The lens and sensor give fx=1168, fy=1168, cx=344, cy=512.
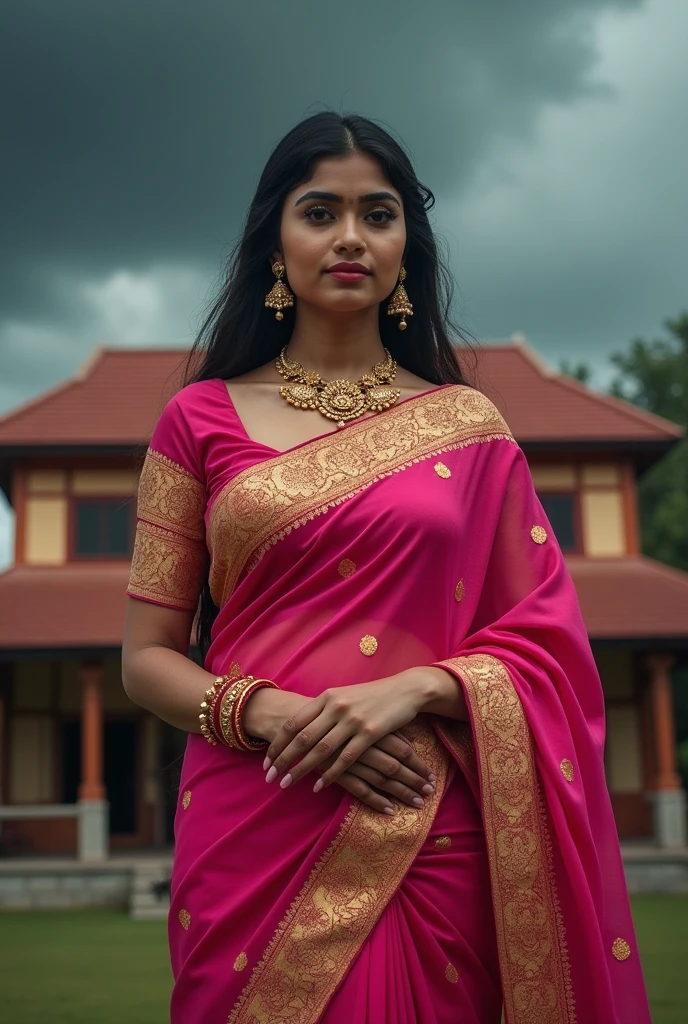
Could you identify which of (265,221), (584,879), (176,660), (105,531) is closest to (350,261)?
(265,221)

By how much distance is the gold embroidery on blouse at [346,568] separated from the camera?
80.9 inches

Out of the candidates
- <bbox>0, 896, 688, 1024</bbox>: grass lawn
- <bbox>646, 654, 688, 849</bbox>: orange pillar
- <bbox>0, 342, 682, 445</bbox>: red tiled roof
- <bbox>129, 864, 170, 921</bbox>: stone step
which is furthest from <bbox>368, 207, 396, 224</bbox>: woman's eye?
<bbox>0, 342, 682, 445</bbox>: red tiled roof

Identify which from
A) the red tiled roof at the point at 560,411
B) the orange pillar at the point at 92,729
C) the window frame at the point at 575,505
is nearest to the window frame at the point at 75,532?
the orange pillar at the point at 92,729

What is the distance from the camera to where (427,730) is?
2014 millimetres

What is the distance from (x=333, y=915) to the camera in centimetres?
190

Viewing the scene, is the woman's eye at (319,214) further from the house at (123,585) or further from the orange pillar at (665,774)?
the orange pillar at (665,774)

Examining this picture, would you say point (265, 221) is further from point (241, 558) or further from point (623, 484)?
point (623, 484)

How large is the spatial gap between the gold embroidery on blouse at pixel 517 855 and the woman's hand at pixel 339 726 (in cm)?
15

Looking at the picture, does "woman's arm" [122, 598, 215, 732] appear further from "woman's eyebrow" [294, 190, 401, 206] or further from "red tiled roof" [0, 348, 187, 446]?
"red tiled roof" [0, 348, 187, 446]

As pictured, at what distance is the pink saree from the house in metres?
12.8

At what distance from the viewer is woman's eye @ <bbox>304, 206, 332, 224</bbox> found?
7.19 ft

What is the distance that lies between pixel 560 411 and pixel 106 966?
35.0 ft

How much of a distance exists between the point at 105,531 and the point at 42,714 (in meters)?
2.63

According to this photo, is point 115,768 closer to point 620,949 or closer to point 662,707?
point 662,707
